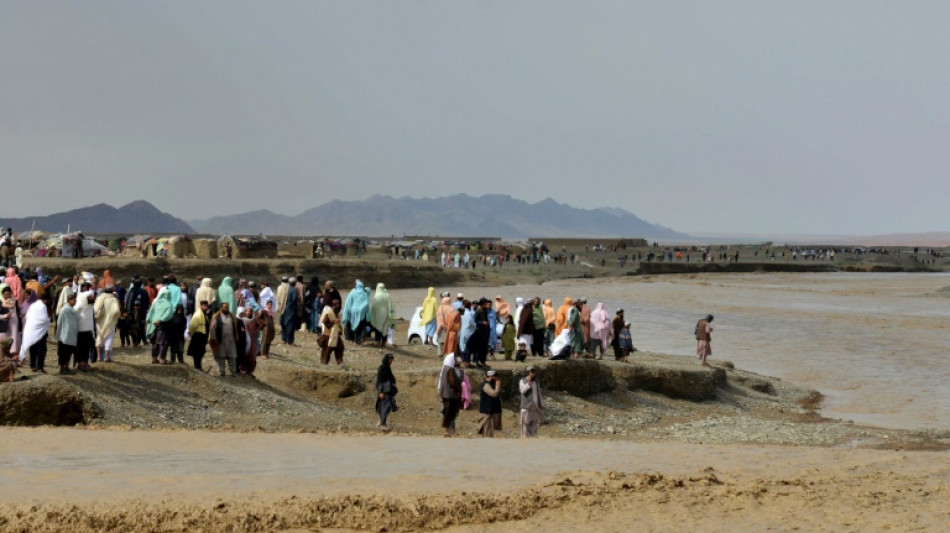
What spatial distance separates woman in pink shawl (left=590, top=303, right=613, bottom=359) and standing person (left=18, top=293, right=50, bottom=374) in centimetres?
986

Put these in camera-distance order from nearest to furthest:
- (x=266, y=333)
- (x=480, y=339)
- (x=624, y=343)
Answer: (x=480, y=339)
(x=266, y=333)
(x=624, y=343)

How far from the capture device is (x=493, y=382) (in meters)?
12.9

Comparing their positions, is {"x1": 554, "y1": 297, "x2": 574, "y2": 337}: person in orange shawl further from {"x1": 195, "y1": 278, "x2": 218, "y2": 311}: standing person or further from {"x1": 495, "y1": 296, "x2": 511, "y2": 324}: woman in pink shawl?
{"x1": 195, "y1": 278, "x2": 218, "y2": 311}: standing person

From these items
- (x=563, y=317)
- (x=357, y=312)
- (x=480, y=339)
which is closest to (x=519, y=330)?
(x=563, y=317)

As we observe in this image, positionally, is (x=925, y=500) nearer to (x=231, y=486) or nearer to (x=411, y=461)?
(x=411, y=461)

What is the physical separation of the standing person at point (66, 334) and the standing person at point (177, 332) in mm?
1857

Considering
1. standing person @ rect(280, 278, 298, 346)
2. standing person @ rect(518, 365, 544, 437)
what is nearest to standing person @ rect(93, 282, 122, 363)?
standing person @ rect(280, 278, 298, 346)

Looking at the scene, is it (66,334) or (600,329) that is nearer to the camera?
(66,334)

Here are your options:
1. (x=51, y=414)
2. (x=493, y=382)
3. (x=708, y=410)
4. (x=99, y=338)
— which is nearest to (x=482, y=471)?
(x=493, y=382)

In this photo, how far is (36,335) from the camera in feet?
43.8

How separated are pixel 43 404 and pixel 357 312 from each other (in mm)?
8069

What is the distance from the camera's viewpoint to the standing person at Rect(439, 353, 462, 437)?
1297 centimetres

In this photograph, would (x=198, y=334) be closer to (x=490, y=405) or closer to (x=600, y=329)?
(x=490, y=405)

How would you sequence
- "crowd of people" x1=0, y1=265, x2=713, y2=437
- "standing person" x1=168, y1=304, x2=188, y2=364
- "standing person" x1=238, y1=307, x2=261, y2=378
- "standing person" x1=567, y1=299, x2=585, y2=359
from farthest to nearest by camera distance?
"standing person" x1=567, y1=299, x2=585, y2=359 → "standing person" x1=238, y1=307, x2=261, y2=378 → "standing person" x1=168, y1=304, x2=188, y2=364 → "crowd of people" x1=0, y1=265, x2=713, y2=437
